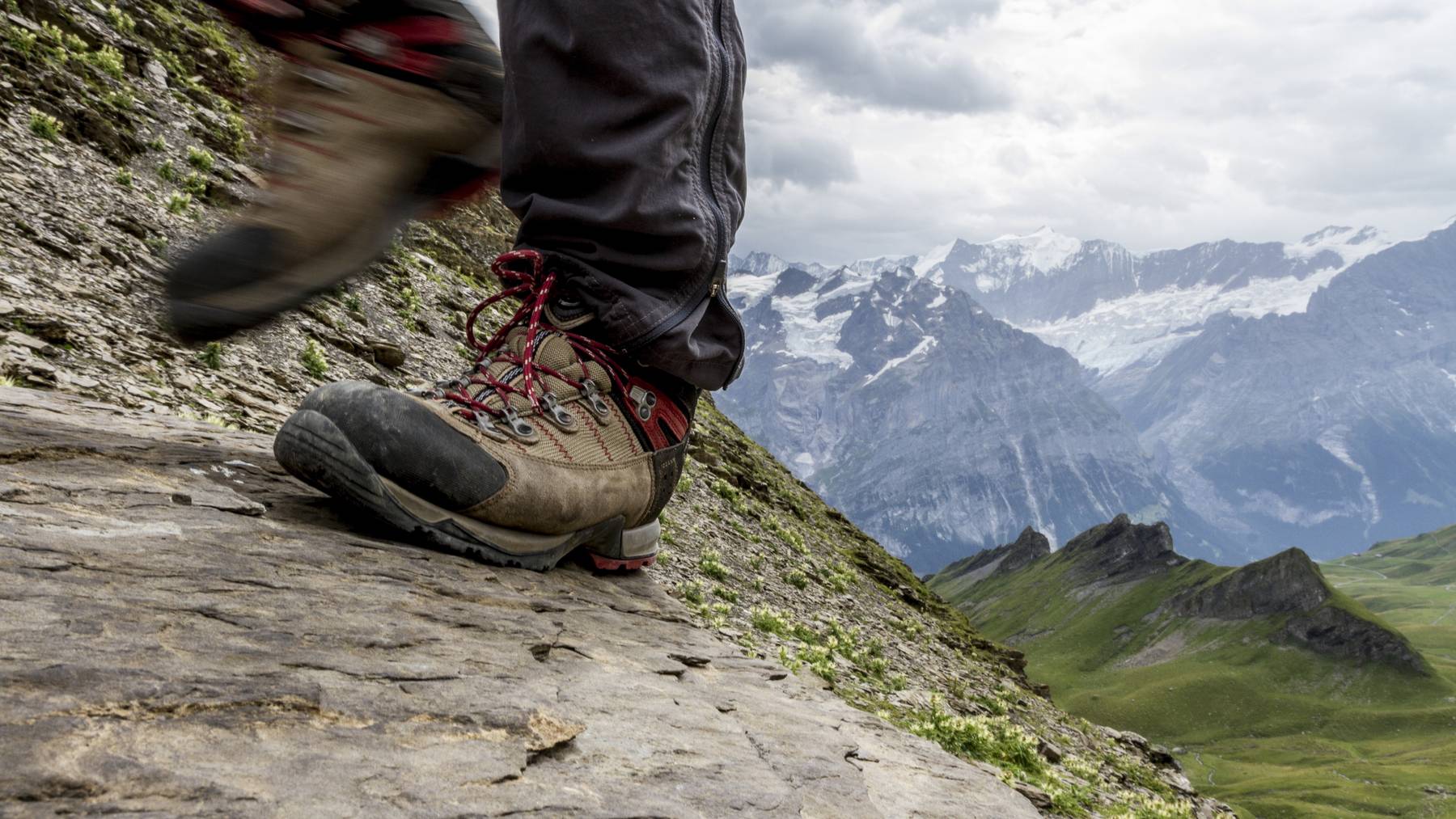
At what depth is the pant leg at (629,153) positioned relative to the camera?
4.17 meters

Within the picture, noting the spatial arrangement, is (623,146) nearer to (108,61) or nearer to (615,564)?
(615,564)

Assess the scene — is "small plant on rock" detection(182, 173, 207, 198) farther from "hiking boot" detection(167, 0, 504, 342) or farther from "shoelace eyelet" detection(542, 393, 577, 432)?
"shoelace eyelet" detection(542, 393, 577, 432)

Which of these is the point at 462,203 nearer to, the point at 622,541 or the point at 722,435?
the point at 622,541

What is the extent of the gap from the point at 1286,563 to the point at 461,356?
696 feet

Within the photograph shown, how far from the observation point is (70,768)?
1.77 meters

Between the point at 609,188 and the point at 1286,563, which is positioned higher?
the point at 1286,563

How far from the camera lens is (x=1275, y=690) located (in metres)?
162

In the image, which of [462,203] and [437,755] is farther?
[462,203]

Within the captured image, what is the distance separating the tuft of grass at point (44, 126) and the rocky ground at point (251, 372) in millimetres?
33

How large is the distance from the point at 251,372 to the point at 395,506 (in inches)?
235

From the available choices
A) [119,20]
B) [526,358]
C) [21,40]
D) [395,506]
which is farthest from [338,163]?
[119,20]

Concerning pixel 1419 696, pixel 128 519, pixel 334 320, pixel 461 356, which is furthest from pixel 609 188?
pixel 1419 696

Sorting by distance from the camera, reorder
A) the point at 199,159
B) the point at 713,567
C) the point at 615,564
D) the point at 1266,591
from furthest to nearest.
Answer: the point at 1266,591
the point at 199,159
the point at 713,567
the point at 615,564

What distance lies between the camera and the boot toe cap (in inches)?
146
